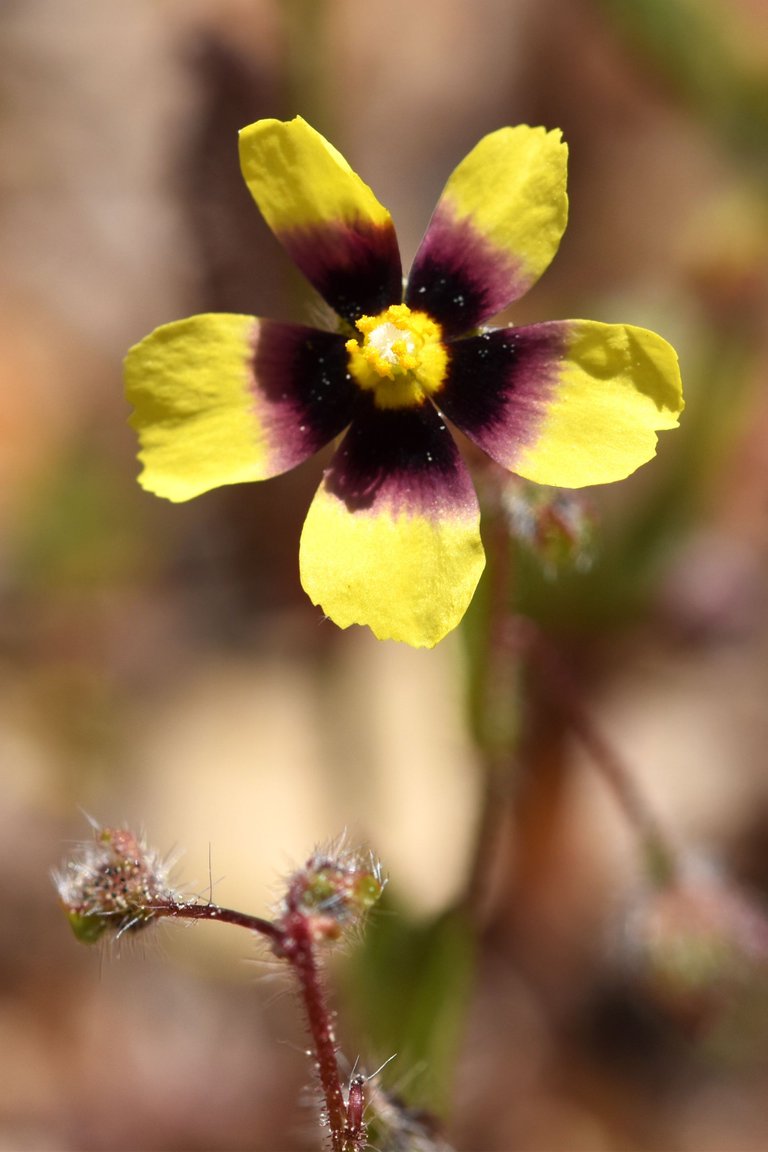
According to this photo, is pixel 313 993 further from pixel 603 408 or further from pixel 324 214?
pixel 324 214

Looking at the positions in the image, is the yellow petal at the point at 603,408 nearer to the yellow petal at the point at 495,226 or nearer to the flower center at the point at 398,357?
the yellow petal at the point at 495,226

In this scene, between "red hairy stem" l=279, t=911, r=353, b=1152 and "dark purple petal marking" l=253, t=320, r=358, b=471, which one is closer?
"red hairy stem" l=279, t=911, r=353, b=1152

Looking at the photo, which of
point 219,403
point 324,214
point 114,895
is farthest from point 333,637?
point 114,895

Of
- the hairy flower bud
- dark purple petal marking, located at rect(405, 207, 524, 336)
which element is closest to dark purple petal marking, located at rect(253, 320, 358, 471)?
dark purple petal marking, located at rect(405, 207, 524, 336)

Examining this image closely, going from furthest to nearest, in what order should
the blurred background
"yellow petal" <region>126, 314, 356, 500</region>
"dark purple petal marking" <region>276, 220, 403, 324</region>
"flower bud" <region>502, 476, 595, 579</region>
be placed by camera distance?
the blurred background
"flower bud" <region>502, 476, 595, 579</region>
"dark purple petal marking" <region>276, 220, 403, 324</region>
"yellow petal" <region>126, 314, 356, 500</region>

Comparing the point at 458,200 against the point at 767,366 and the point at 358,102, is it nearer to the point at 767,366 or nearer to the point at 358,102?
the point at 767,366

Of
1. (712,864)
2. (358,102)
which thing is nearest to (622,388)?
(712,864)

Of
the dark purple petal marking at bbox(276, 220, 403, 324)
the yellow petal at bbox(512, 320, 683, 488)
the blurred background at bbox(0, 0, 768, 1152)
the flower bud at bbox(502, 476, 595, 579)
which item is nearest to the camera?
the yellow petal at bbox(512, 320, 683, 488)

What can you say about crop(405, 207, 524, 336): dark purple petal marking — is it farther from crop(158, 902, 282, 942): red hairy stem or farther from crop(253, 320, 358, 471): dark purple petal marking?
crop(158, 902, 282, 942): red hairy stem
